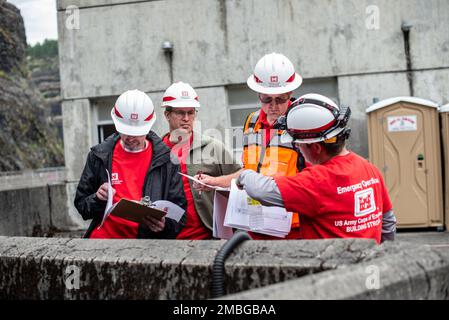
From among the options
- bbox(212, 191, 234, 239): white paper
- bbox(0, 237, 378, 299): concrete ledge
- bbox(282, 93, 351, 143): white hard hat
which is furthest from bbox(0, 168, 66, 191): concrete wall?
bbox(282, 93, 351, 143): white hard hat

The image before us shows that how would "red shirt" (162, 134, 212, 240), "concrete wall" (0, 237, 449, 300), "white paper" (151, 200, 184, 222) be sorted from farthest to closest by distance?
"red shirt" (162, 134, 212, 240) → "white paper" (151, 200, 184, 222) → "concrete wall" (0, 237, 449, 300)

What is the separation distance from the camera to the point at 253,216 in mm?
3822

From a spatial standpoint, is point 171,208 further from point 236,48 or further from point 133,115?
point 236,48

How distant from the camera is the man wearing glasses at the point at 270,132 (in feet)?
12.5

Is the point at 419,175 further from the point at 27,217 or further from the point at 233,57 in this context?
the point at 27,217

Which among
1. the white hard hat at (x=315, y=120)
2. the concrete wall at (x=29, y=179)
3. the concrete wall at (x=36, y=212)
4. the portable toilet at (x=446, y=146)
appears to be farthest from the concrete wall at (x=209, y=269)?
the concrete wall at (x=29, y=179)

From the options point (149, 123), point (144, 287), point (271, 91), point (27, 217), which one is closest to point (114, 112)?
point (149, 123)

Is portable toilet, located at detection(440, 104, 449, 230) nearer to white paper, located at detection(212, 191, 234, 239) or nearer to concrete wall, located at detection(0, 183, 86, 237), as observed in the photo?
concrete wall, located at detection(0, 183, 86, 237)

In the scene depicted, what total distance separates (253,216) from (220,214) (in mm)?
436

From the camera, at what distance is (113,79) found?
11.7 metres

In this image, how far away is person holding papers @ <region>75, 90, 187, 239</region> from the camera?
4.10m

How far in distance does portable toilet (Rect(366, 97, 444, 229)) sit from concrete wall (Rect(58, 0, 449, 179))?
857 mm

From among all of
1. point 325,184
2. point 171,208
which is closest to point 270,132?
point 171,208
